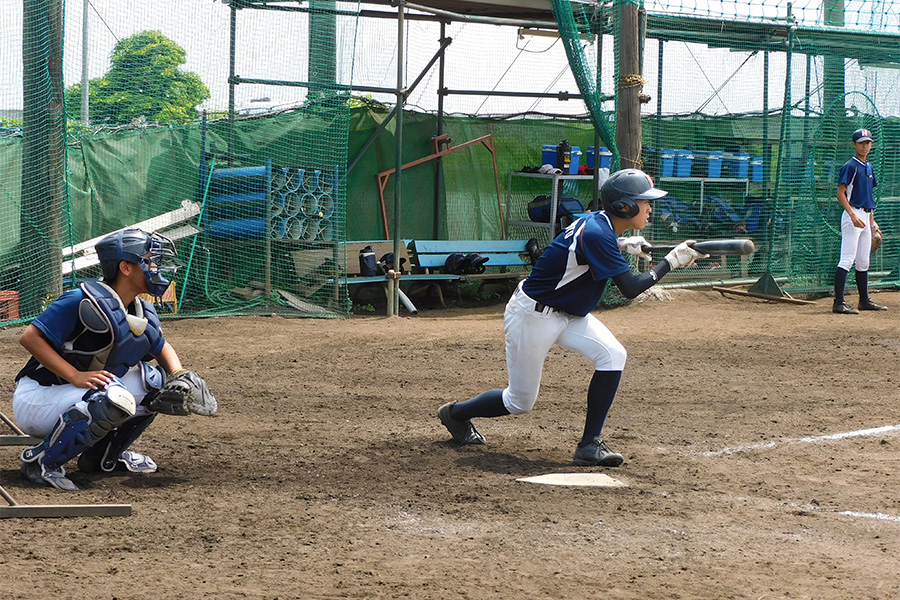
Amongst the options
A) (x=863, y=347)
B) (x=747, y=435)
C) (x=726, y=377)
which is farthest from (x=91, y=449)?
(x=863, y=347)

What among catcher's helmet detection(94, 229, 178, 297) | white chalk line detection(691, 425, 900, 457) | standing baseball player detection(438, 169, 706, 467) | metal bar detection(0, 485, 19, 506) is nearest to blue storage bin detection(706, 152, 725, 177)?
white chalk line detection(691, 425, 900, 457)

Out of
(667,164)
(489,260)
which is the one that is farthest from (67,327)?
(667,164)

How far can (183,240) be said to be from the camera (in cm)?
1073

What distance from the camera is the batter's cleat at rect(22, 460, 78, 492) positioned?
4.68m

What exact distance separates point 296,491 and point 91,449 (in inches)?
42.1

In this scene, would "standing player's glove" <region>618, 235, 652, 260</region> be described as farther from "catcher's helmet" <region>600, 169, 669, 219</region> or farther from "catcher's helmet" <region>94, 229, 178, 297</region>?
"catcher's helmet" <region>94, 229, 178, 297</region>

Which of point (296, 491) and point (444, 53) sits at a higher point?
point (444, 53)

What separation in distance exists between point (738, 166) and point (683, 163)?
105 cm

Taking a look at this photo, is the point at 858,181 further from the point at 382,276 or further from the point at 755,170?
the point at 382,276

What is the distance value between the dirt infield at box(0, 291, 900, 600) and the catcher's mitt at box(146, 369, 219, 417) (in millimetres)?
412

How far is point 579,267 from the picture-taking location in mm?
5168

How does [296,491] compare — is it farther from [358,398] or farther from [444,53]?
[444,53]

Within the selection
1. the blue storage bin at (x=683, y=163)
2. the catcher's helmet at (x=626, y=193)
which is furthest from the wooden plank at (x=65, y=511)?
the blue storage bin at (x=683, y=163)

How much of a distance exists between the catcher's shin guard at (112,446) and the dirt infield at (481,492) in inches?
3.8
